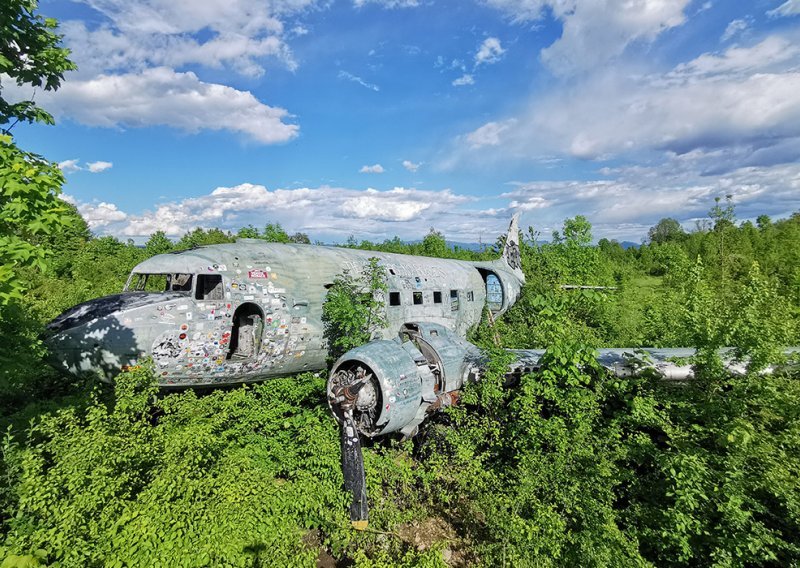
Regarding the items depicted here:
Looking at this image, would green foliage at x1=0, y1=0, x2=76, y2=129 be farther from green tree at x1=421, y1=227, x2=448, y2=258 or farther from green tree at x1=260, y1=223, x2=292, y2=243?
green tree at x1=421, y1=227, x2=448, y2=258

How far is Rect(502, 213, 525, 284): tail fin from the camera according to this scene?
2405cm

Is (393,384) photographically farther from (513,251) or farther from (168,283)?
(513,251)

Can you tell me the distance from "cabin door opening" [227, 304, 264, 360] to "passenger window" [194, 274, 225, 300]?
0.54m

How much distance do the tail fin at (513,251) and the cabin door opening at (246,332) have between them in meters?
17.3

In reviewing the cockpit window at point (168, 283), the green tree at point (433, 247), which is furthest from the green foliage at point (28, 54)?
the green tree at point (433, 247)

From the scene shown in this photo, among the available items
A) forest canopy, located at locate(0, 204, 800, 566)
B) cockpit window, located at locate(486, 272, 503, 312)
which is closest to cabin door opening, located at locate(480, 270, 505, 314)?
cockpit window, located at locate(486, 272, 503, 312)

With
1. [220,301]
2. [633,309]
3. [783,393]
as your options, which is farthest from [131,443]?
[633,309]

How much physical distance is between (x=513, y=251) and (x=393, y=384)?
18.9 metres

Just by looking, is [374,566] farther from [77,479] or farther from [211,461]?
[77,479]

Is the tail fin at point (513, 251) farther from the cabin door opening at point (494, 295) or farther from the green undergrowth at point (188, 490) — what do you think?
the green undergrowth at point (188, 490)

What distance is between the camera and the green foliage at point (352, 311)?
9859 mm

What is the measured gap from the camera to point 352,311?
984 centimetres

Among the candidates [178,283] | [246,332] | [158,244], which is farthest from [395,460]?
[158,244]

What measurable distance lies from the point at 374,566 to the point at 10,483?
5.87m
